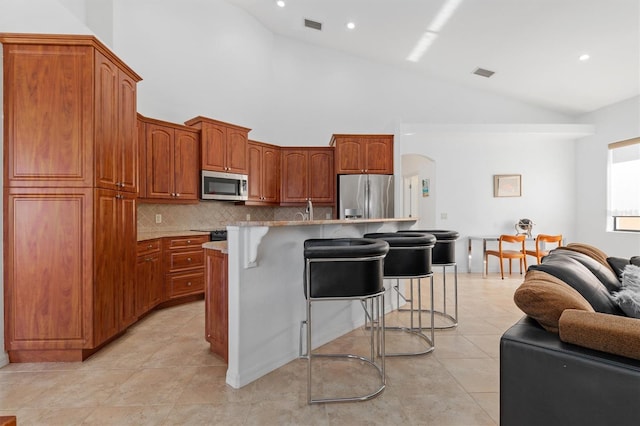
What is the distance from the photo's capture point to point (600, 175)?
5414mm

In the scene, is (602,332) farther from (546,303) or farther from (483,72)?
(483,72)

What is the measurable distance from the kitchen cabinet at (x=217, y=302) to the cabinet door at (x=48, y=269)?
0.85 m

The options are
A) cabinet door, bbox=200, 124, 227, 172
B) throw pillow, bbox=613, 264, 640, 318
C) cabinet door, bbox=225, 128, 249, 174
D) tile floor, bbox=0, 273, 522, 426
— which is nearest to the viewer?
throw pillow, bbox=613, 264, 640, 318

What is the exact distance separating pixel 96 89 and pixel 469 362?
342 cm

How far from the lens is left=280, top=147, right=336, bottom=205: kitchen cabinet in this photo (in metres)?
5.48

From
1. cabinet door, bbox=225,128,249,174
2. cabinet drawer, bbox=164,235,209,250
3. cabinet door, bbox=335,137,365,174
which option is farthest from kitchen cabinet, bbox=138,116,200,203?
cabinet door, bbox=335,137,365,174

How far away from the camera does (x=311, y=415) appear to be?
1.70m

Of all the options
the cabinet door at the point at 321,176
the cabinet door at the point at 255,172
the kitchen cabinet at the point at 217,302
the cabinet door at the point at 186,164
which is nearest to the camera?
the kitchen cabinet at the point at 217,302

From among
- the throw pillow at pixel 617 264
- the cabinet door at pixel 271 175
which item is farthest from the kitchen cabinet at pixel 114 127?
the throw pillow at pixel 617 264

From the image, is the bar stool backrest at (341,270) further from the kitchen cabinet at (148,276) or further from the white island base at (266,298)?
the kitchen cabinet at (148,276)

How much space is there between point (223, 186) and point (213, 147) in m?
0.55

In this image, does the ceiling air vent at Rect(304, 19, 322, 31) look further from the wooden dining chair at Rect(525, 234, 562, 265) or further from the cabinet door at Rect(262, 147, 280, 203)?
the wooden dining chair at Rect(525, 234, 562, 265)

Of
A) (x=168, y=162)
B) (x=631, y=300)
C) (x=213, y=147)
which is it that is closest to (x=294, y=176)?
(x=213, y=147)

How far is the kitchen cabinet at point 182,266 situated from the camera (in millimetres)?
3654
